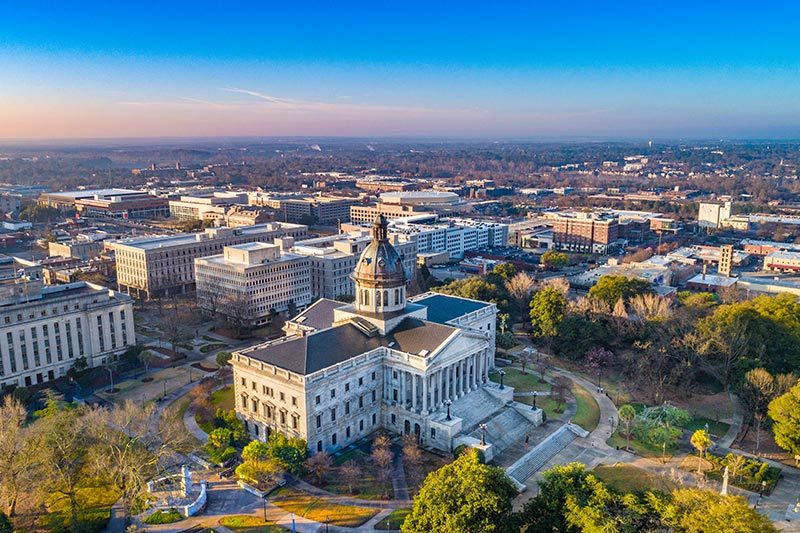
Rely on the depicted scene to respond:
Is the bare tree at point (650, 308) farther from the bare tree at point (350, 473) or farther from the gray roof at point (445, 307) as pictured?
the bare tree at point (350, 473)

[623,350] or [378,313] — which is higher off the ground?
[378,313]

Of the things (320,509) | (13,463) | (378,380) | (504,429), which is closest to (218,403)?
(378,380)

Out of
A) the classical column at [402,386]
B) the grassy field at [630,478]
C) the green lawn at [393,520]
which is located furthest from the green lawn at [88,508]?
the grassy field at [630,478]

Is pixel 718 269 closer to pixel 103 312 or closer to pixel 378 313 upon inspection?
pixel 378 313

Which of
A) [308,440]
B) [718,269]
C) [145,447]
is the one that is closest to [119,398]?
[145,447]

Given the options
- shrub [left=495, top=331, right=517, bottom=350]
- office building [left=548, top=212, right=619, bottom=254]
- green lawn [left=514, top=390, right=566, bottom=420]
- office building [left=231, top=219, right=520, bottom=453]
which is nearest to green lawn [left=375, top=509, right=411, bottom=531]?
office building [left=231, top=219, right=520, bottom=453]

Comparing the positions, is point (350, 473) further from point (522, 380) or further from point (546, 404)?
point (522, 380)
